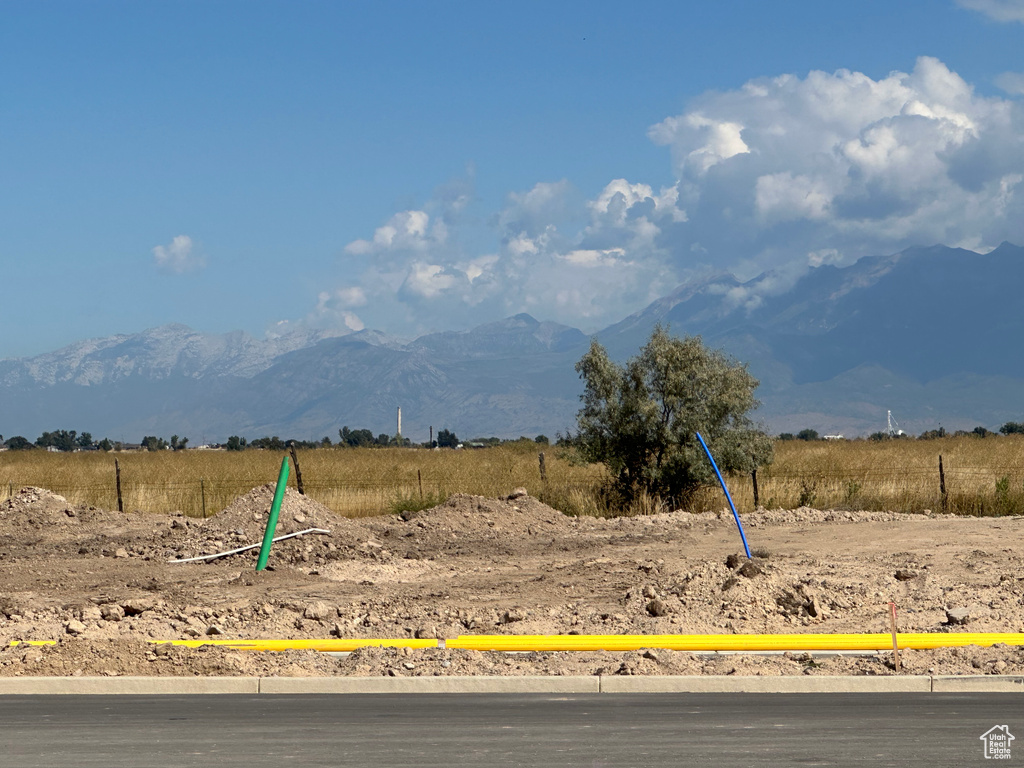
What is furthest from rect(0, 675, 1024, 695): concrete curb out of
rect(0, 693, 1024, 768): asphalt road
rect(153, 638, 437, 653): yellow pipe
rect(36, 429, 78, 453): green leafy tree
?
rect(36, 429, 78, 453): green leafy tree

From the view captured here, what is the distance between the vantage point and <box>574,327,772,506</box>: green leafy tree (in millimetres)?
25359

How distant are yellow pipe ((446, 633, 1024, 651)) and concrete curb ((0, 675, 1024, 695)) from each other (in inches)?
57.3

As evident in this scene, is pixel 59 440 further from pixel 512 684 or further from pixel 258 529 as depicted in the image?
pixel 512 684

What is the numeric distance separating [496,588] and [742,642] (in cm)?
467

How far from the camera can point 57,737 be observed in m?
8.98

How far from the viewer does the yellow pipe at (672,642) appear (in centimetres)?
1204

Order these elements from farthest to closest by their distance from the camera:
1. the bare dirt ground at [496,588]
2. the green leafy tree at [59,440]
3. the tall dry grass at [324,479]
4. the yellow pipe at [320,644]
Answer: the green leafy tree at [59,440], the tall dry grass at [324,479], the yellow pipe at [320,644], the bare dirt ground at [496,588]

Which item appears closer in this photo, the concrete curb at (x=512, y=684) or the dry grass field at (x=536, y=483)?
the concrete curb at (x=512, y=684)

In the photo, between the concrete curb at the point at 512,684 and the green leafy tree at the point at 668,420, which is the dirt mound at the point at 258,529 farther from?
the concrete curb at the point at 512,684

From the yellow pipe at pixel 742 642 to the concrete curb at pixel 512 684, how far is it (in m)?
1.45

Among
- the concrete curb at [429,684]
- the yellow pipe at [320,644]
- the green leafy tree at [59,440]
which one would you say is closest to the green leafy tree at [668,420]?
the yellow pipe at [320,644]

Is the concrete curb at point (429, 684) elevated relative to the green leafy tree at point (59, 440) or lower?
lower

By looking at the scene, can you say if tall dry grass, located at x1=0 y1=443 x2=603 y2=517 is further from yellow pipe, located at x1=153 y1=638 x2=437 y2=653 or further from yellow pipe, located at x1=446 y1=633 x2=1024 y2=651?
yellow pipe, located at x1=446 y1=633 x2=1024 y2=651

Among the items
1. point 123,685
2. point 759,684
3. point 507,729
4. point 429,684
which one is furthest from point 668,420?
point 507,729
